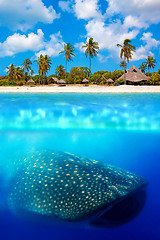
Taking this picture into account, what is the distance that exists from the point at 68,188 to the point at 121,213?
0.81 m

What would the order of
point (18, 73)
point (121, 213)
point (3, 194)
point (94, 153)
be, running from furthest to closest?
point (18, 73) < point (94, 153) < point (3, 194) < point (121, 213)

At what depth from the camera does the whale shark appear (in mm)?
2551

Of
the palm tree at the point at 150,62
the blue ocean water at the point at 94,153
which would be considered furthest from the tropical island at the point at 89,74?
the blue ocean water at the point at 94,153

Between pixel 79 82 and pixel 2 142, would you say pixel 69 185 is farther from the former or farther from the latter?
pixel 79 82

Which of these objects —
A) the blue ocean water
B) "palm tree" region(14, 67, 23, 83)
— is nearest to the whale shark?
the blue ocean water

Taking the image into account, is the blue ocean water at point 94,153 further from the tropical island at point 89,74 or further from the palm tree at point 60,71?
the palm tree at point 60,71

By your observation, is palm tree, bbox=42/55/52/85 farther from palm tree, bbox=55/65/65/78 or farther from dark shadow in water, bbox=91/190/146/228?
dark shadow in water, bbox=91/190/146/228

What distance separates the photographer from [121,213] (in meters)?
2.54

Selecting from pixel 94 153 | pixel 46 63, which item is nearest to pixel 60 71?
pixel 46 63

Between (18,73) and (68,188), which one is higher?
(18,73)

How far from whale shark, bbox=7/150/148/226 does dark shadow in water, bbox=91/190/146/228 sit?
0.18 feet

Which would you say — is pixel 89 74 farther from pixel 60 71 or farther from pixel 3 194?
pixel 3 194

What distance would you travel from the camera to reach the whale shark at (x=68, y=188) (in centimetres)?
255

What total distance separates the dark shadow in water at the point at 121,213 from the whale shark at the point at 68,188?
6 centimetres
